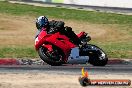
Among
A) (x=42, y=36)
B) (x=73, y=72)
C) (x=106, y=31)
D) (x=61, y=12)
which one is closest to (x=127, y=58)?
(x=73, y=72)

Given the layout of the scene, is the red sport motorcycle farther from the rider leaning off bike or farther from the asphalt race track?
the asphalt race track

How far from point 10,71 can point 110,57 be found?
5.22 metres

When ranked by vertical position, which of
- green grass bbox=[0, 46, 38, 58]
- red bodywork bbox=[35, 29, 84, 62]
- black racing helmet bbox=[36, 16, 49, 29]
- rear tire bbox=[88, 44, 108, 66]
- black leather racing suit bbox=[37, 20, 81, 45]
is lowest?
green grass bbox=[0, 46, 38, 58]

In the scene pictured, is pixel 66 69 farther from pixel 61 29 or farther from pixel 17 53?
pixel 17 53

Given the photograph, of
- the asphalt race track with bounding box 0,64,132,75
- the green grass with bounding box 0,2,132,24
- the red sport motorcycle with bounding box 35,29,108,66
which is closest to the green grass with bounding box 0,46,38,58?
the asphalt race track with bounding box 0,64,132,75

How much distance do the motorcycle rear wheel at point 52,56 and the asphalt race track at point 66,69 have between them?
425 millimetres

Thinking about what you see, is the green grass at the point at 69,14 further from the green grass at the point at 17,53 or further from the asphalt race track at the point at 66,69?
the asphalt race track at the point at 66,69

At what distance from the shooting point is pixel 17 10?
40.8m

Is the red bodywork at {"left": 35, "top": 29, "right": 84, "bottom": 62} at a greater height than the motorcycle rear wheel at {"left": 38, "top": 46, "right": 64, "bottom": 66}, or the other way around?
the red bodywork at {"left": 35, "top": 29, "right": 84, "bottom": 62}

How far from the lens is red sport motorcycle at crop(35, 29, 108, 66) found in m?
15.1

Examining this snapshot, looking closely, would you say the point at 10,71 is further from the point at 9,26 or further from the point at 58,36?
the point at 9,26

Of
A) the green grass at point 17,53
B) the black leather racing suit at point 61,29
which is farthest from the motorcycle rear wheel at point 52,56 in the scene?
the green grass at point 17,53

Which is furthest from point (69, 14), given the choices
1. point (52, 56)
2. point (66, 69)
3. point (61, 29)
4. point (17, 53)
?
point (52, 56)

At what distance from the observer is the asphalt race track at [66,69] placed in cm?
1564
